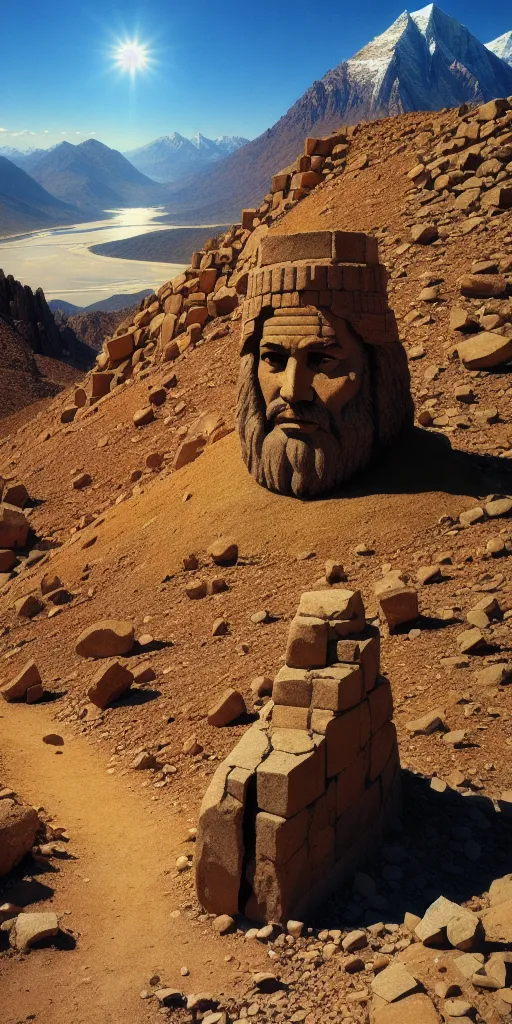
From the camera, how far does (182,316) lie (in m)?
17.2

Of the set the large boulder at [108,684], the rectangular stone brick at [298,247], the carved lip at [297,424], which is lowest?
the large boulder at [108,684]

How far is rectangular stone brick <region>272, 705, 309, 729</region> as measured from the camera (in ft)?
15.7

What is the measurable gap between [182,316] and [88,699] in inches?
436

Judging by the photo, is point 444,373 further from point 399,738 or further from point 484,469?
point 399,738

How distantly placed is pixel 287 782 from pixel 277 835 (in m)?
0.25

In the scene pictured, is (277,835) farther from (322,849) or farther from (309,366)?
(309,366)

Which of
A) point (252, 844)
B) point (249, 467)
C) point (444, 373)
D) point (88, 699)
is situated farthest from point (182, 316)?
point (252, 844)

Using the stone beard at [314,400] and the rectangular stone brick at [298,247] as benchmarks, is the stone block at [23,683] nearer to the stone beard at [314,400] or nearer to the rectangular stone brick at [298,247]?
the stone beard at [314,400]

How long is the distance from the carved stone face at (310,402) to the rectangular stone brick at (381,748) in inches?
152

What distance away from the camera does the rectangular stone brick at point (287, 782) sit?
4.37 m

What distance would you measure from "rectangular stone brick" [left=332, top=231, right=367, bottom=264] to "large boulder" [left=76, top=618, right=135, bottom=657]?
3.69 m

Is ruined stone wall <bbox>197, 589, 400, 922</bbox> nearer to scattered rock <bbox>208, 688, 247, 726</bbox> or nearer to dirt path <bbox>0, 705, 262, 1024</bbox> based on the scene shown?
dirt path <bbox>0, 705, 262, 1024</bbox>

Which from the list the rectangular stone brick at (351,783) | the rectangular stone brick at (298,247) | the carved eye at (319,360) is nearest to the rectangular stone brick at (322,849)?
the rectangular stone brick at (351,783)

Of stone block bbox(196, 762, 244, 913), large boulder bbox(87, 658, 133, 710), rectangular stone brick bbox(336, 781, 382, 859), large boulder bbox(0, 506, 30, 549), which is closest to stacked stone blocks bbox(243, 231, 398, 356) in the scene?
large boulder bbox(87, 658, 133, 710)
